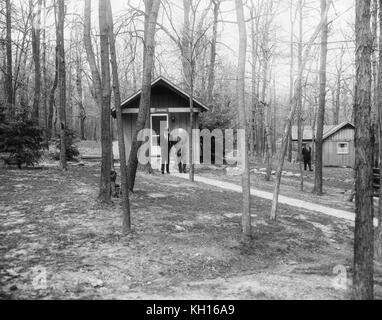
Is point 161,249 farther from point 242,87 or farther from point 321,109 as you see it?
point 321,109

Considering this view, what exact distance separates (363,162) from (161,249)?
4.01 m

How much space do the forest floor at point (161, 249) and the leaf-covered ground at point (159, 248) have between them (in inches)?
0.7

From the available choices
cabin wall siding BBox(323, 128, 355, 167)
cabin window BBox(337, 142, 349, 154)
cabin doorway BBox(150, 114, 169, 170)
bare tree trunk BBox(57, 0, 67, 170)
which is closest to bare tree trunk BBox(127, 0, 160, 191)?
bare tree trunk BBox(57, 0, 67, 170)

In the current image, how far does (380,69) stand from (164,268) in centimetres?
610

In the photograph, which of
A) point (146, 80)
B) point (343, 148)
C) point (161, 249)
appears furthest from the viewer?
point (343, 148)

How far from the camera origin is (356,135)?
4820 mm

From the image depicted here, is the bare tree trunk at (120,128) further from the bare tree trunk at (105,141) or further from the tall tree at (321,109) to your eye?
the tall tree at (321,109)

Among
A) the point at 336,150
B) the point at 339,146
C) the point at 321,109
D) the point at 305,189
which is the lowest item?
the point at 305,189

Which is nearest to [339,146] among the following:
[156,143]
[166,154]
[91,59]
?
[156,143]

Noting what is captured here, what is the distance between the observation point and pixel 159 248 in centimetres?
723

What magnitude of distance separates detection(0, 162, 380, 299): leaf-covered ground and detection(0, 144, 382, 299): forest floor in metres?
0.02

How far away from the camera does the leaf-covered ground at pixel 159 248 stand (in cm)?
534
